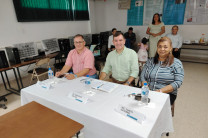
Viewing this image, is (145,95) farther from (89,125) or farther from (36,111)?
(36,111)

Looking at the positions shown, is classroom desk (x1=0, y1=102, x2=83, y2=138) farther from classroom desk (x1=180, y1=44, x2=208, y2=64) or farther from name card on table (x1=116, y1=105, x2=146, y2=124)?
classroom desk (x1=180, y1=44, x2=208, y2=64)

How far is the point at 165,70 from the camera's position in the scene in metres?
1.55

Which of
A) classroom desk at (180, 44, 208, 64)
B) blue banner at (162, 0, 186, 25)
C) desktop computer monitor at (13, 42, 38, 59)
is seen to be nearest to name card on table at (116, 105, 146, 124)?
desktop computer monitor at (13, 42, 38, 59)

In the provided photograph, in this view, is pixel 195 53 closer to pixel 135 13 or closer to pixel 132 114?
pixel 135 13

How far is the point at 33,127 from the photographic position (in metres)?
0.98

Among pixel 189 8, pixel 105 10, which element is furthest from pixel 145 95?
pixel 105 10

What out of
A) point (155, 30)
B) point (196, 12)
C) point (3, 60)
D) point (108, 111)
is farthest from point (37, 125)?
point (196, 12)

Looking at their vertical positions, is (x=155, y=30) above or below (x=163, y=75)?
above

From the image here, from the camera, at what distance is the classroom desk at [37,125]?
35.9 inches

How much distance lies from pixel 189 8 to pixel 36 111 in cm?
545

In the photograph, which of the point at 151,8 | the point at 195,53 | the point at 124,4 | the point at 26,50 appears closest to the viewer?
the point at 26,50

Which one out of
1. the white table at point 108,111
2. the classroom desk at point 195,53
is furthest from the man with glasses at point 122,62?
the classroom desk at point 195,53

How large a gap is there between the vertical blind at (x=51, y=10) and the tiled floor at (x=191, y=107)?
1.92 m

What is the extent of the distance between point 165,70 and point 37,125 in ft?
4.52
